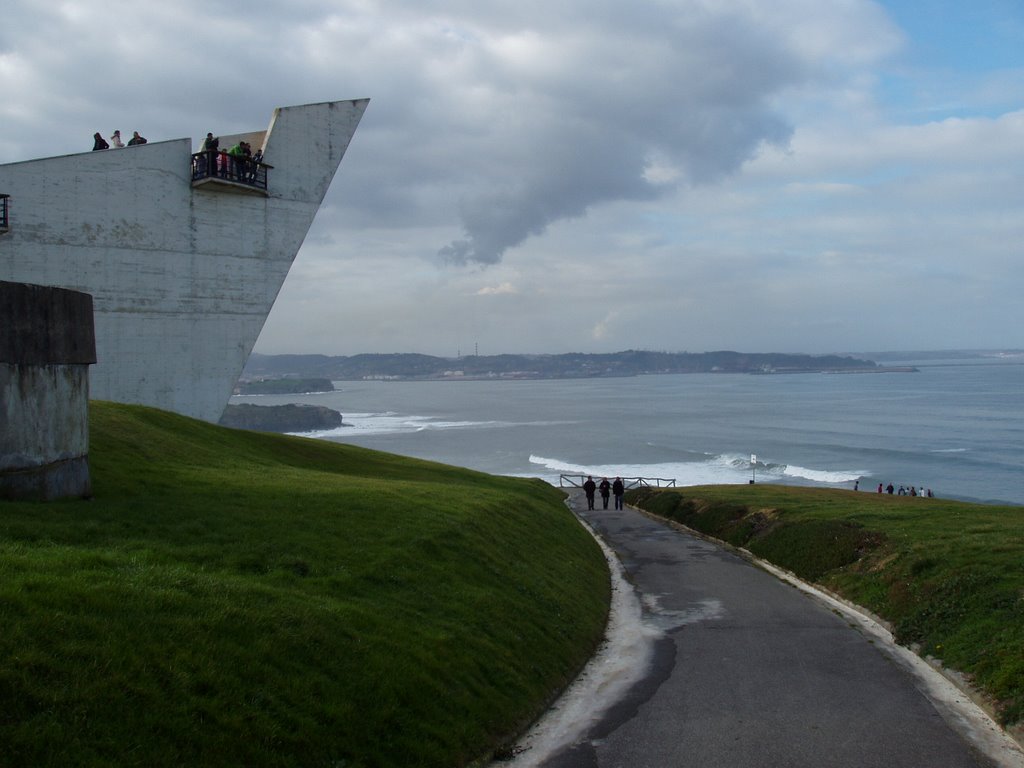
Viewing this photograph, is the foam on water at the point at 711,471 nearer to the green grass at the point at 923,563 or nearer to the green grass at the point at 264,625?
the green grass at the point at 923,563

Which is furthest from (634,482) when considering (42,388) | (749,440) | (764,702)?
(42,388)

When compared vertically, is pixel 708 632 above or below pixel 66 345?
below

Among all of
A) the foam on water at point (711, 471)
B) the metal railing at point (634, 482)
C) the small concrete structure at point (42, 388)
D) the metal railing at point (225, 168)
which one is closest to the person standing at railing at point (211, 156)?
the metal railing at point (225, 168)

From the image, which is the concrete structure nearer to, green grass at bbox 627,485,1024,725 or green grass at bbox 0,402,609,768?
green grass at bbox 0,402,609,768

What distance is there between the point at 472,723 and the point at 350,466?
60.7 feet

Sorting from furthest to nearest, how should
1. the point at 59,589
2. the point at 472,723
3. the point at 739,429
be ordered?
1. the point at 739,429
2. the point at 472,723
3. the point at 59,589

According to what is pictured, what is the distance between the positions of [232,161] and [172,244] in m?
3.44

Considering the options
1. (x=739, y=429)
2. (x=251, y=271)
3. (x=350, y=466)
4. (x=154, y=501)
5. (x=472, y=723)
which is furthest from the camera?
(x=739, y=429)

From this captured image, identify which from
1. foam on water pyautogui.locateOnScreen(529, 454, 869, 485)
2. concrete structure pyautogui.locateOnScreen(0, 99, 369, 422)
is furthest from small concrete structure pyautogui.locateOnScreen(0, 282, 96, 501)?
foam on water pyautogui.locateOnScreen(529, 454, 869, 485)

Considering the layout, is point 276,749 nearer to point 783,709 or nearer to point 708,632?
point 783,709

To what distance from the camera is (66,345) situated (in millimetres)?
11336

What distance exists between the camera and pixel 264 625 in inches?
341

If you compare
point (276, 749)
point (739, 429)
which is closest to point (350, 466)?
point (276, 749)

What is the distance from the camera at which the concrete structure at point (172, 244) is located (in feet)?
83.1
